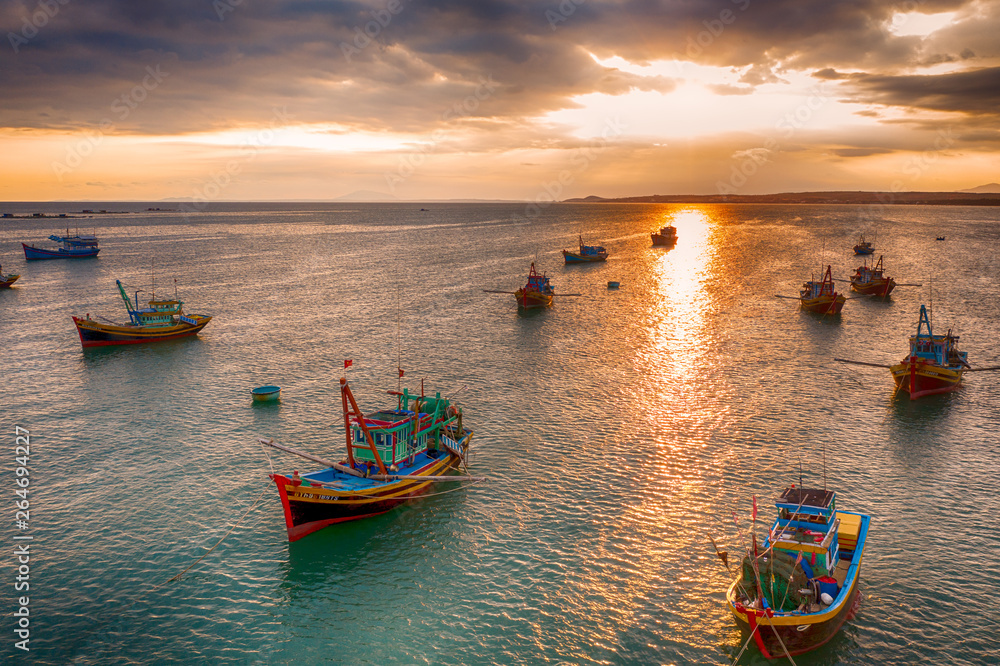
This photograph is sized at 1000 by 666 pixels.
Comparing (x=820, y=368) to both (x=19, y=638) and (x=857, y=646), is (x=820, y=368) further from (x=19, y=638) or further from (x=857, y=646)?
(x=19, y=638)

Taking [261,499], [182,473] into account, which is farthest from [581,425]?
[182,473]

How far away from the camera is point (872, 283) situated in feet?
304

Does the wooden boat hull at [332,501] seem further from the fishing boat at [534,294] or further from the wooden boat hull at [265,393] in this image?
the fishing boat at [534,294]

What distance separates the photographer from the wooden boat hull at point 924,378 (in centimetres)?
4659

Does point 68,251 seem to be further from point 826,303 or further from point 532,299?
point 826,303

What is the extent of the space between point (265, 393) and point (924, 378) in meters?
54.7

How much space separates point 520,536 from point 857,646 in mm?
14800

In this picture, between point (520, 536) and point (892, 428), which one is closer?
point (520, 536)

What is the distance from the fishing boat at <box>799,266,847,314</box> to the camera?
3081 inches

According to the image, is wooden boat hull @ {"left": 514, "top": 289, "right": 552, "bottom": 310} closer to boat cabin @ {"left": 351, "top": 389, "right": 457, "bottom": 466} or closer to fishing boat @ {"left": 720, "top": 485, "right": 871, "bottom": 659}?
boat cabin @ {"left": 351, "top": 389, "right": 457, "bottom": 466}

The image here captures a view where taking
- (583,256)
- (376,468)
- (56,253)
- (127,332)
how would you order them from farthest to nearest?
(56,253) → (583,256) → (127,332) → (376,468)

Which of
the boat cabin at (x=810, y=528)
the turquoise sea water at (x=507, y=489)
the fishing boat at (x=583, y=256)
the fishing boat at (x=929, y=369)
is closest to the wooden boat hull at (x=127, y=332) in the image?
the turquoise sea water at (x=507, y=489)

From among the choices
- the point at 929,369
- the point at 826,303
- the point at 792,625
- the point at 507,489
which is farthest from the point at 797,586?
the point at 826,303

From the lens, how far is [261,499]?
33.0 metres
